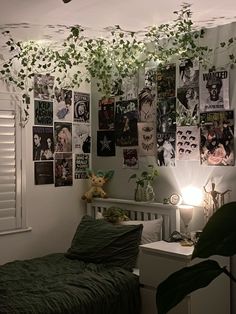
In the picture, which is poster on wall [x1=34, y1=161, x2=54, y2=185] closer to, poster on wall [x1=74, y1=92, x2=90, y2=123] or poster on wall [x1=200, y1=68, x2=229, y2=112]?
poster on wall [x1=74, y1=92, x2=90, y2=123]

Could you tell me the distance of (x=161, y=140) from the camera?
3740mm

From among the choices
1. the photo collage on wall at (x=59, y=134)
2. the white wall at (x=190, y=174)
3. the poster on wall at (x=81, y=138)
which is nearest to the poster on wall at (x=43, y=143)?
the photo collage on wall at (x=59, y=134)

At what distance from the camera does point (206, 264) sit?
2.77 feet

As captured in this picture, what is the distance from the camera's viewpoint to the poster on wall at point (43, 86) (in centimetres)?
390

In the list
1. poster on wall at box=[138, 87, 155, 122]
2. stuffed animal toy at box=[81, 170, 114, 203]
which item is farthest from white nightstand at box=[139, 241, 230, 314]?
poster on wall at box=[138, 87, 155, 122]

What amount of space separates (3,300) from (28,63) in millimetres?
→ 2034

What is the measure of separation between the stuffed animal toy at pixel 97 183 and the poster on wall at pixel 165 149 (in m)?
0.58

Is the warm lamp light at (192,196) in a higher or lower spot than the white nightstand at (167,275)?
higher

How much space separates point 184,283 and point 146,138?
10.1 feet

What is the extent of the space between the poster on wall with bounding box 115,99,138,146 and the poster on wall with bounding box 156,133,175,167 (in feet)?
0.93

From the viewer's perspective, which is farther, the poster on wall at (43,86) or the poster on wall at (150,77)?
the poster on wall at (43,86)

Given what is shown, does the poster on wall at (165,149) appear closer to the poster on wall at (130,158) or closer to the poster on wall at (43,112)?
the poster on wall at (130,158)

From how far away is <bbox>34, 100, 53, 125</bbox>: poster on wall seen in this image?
3916 millimetres

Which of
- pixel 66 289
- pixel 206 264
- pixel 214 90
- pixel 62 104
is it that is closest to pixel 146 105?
pixel 214 90
